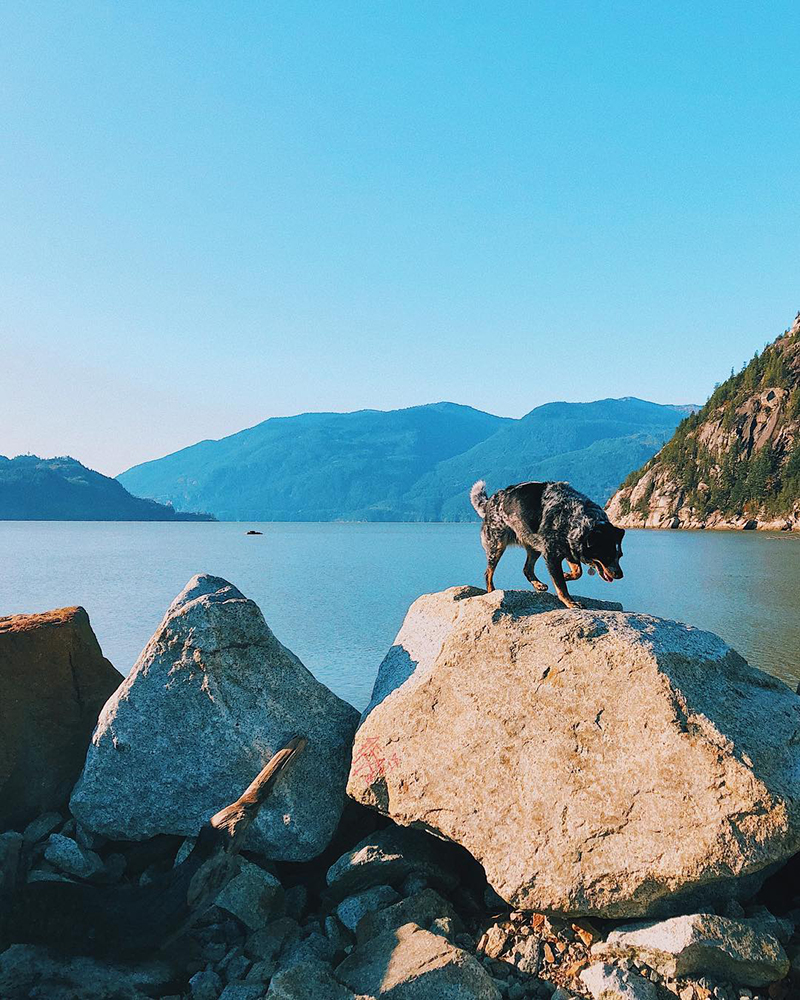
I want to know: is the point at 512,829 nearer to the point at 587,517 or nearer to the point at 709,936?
the point at 709,936

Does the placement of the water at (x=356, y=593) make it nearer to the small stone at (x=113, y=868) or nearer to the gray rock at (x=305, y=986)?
the small stone at (x=113, y=868)

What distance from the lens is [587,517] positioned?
10.2 m

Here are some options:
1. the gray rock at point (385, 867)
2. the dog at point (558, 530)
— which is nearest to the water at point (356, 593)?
the dog at point (558, 530)

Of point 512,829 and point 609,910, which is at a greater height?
point 512,829

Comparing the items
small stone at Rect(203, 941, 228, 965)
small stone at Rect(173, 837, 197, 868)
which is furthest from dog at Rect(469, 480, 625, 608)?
small stone at Rect(203, 941, 228, 965)

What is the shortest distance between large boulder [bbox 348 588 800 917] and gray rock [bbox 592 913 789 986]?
30cm

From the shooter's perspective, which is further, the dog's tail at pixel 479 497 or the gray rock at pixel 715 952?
the dog's tail at pixel 479 497

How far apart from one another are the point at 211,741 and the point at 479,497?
6.67 m

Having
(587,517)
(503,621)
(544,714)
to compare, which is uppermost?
(587,517)

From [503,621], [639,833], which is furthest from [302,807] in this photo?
[639,833]

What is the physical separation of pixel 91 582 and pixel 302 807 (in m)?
54.3

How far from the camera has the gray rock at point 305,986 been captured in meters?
6.10

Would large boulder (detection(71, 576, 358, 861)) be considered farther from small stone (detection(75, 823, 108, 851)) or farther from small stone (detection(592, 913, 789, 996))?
small stone (detection(592, 913, 789, 996))

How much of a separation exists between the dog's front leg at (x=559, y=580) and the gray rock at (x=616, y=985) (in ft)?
14.8
